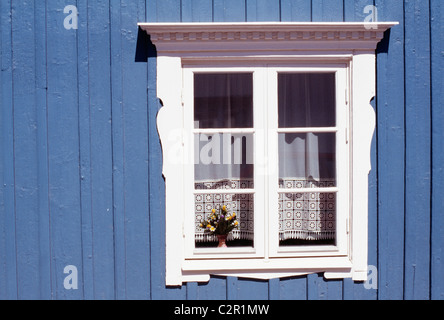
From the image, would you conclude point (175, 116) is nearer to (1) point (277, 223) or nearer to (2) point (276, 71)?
(2) point (276, 71)

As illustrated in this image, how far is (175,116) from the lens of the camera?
9.75 ft

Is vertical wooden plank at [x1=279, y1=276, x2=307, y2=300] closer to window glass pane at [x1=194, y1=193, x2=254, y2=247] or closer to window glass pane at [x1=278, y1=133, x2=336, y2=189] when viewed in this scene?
window glass pane at [x1=194, y1=193, x2=254, y2=247]

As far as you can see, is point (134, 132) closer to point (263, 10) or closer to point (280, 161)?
point (280, 161)

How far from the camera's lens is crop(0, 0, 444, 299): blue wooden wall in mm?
2967

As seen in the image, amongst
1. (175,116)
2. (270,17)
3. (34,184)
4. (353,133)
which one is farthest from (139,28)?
(353,133)

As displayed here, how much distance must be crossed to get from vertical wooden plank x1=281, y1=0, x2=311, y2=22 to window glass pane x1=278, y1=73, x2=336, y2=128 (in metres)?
0.40

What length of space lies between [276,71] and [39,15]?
1734mm

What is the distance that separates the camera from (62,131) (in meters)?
2.97

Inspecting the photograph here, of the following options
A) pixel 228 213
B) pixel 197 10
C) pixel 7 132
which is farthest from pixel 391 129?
pixel 7 132

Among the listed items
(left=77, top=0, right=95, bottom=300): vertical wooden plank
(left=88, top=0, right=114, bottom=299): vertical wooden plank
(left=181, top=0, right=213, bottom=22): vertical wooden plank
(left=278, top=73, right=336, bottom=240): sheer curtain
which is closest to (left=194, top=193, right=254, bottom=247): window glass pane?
(left=278, top=73, right=336, bottom=240): sheer curtain

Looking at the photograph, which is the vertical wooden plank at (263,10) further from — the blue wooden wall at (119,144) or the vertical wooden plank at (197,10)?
the vertical wooden plank at (197,10)

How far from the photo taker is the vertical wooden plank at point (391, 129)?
118 inches

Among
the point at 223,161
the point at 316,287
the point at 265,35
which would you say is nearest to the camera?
the point at 265,35

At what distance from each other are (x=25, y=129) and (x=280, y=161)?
186 centimetres
